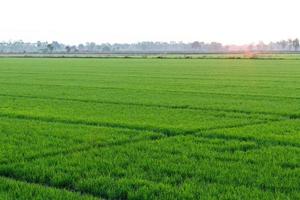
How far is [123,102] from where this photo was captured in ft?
77.5

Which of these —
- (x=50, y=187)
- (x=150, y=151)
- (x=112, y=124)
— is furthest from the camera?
(x=112, y=124)

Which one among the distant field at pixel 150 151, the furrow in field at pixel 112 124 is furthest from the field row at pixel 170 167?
the furrow in field at pixel 112 124

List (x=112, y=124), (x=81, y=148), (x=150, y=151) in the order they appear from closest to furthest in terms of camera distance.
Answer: (x=150, y=151) < (x=81, y=148) < (x=112, y=124)

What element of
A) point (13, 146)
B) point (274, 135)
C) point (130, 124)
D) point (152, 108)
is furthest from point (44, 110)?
point (274, 135)

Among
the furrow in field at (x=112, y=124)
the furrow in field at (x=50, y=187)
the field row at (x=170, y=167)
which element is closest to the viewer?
the furrow in field at (x=50, y=187)

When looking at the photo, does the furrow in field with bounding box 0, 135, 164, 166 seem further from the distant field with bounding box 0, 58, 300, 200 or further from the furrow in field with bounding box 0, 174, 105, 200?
the furrow in field with bounding box 0, 174, 105, 200

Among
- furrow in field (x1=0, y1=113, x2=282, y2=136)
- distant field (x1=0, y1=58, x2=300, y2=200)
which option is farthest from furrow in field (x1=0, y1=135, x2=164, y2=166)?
furrow in field (x1=0, y1=113, x2=282, y2=136)

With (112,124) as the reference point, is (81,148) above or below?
above

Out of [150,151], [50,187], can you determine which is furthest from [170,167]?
[50,187]

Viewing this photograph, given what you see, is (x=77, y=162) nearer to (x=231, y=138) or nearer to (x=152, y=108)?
(x=231, y=138)

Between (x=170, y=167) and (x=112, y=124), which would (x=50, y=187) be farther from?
(x=112, y=124)

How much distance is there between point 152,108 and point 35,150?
376 inches

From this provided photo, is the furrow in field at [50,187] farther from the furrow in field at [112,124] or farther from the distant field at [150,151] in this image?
the furrow in field at [112,124]

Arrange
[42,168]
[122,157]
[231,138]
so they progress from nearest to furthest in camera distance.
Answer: [42,168], [122,157], [231,138]
